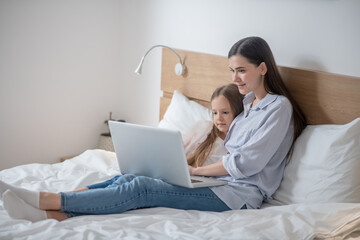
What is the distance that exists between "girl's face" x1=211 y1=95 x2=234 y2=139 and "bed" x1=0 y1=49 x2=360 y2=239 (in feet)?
0.80

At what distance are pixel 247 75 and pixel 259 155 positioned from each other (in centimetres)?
38

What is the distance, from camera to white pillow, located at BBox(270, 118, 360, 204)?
6.03 ft

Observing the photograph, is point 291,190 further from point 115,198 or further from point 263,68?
point 115,198

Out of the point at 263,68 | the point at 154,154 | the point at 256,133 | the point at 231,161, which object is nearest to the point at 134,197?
the point at 154,154

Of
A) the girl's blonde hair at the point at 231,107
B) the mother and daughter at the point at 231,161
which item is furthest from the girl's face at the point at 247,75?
the girl's blonde hair at the point at 231,107

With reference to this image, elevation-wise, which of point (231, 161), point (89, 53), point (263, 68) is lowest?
point (231, 161)

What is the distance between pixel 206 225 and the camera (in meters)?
1.68

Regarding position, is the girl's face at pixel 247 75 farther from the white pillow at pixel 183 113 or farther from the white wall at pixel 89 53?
the white pillow at pixel 183 113

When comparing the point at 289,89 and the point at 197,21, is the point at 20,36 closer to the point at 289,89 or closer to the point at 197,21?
the point at 197,21

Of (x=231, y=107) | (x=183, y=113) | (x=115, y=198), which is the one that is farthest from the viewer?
(x=183, y=113)

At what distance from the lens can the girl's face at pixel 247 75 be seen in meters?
2.10

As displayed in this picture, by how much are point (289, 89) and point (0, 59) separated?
1.85 metres

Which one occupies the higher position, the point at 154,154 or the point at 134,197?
the point at 154,154

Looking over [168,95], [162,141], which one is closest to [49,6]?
[168,95]
